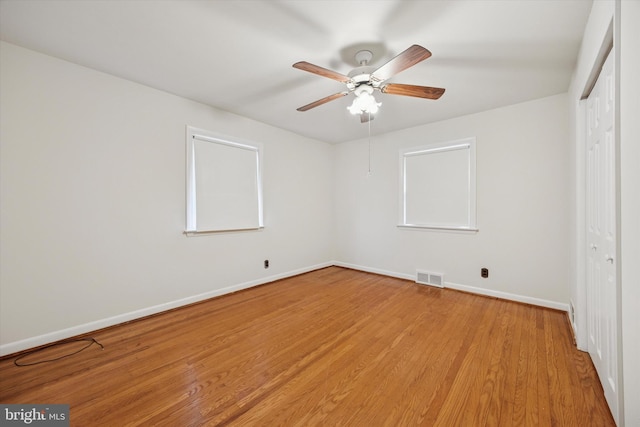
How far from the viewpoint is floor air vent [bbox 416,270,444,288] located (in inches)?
146

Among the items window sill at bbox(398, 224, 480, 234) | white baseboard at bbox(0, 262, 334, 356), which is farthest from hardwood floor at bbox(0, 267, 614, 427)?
window sill at bbox(398, 224, 480, 234)

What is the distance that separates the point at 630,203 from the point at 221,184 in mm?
3592

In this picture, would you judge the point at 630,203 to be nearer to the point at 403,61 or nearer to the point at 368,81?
the point at 403,61

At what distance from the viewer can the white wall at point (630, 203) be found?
3.30ft

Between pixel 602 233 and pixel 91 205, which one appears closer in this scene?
pixel 602 233

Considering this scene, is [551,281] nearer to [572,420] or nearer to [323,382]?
[572,420]

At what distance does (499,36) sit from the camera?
75.3 inches

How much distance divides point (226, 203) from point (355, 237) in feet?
8.16

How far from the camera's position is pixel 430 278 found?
12.5 ft

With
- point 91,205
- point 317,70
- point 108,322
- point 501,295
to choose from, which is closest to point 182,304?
point 108,322

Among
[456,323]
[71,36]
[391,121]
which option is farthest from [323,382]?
[391,121]

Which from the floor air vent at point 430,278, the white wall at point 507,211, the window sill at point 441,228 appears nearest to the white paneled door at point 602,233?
the white wall at point 507,211

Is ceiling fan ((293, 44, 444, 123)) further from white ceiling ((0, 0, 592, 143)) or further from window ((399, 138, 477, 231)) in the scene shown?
window ((399, 138, 477, 231))

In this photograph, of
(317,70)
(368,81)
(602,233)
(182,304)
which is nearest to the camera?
(602,233)
